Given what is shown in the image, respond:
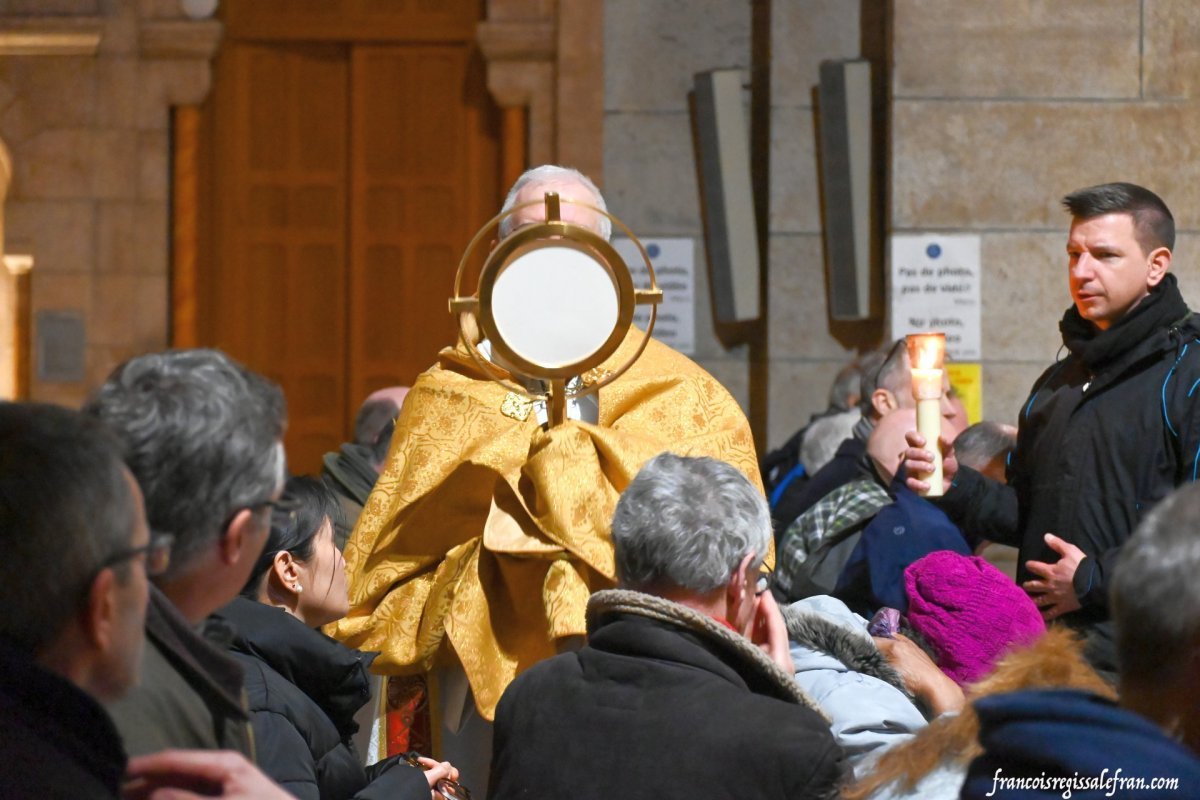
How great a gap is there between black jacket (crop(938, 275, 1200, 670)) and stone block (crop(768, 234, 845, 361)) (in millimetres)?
3580

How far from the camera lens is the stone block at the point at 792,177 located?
24.0 feet

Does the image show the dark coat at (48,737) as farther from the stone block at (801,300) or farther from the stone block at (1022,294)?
the stone block at (801,300)

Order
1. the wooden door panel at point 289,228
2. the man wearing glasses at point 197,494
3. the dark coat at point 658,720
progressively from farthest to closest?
the wooden door panel at point 289,228 → the dark coat at point 658,720 → the man wearing glasses at point 197,494

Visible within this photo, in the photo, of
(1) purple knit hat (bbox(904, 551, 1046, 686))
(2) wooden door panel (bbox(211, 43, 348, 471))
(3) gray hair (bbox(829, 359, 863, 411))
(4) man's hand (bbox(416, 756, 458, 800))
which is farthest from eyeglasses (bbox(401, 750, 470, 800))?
(2) wooden door panel (bbox(211, 43, 348, 471))

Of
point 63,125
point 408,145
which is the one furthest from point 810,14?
point 63,125

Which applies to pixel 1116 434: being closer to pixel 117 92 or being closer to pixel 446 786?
pixel 446 786

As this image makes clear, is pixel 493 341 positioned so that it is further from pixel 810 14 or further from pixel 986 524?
pixel 810 14

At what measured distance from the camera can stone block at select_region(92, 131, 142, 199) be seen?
7.82 metres

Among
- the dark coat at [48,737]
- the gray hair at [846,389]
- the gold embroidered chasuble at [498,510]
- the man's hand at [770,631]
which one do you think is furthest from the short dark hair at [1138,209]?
the dark coat at [48,737]

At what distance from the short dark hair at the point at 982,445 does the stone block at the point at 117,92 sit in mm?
4566

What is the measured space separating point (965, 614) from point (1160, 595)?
1338 mm

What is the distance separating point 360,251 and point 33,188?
1493mm

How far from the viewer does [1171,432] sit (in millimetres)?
3543

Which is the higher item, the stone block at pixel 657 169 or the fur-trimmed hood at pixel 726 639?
the stone block at pixel 657 169
